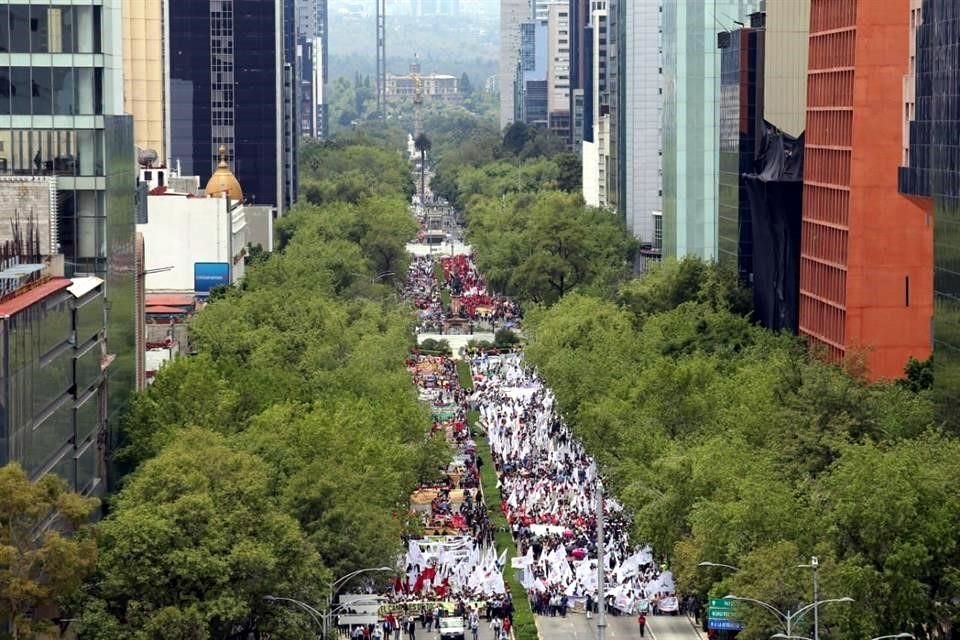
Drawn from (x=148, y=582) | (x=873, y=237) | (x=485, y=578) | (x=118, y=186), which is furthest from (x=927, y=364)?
(x=148, y=582)

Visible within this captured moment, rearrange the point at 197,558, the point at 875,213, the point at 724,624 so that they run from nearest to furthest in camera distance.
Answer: the point at 197,558
the point at 724,624
the point at 875,213

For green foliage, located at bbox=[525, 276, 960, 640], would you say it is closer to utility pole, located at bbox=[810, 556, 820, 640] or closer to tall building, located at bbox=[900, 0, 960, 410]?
utility pole, located at bbox=[810, 556, 820, 640]

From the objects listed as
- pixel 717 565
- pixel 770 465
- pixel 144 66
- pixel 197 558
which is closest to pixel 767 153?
pixel 770 465

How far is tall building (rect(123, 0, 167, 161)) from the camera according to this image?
193625 millimetres

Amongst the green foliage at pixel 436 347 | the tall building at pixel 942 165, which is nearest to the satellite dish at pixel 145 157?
the green foliage at pixel 436 347

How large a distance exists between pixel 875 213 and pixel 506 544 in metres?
23.0

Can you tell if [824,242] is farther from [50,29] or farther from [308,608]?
[308,608]

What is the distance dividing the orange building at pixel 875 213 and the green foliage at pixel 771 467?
3505mm

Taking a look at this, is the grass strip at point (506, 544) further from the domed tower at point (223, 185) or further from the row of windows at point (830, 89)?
the domed tower at point (223, 185)

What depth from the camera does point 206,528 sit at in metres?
76.6

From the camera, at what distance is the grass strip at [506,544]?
89.7 metres

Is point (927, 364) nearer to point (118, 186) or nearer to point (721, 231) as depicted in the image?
point (118, 186)

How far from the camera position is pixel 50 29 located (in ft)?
292

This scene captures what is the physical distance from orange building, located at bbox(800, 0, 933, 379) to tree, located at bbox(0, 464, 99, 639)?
49.5m
